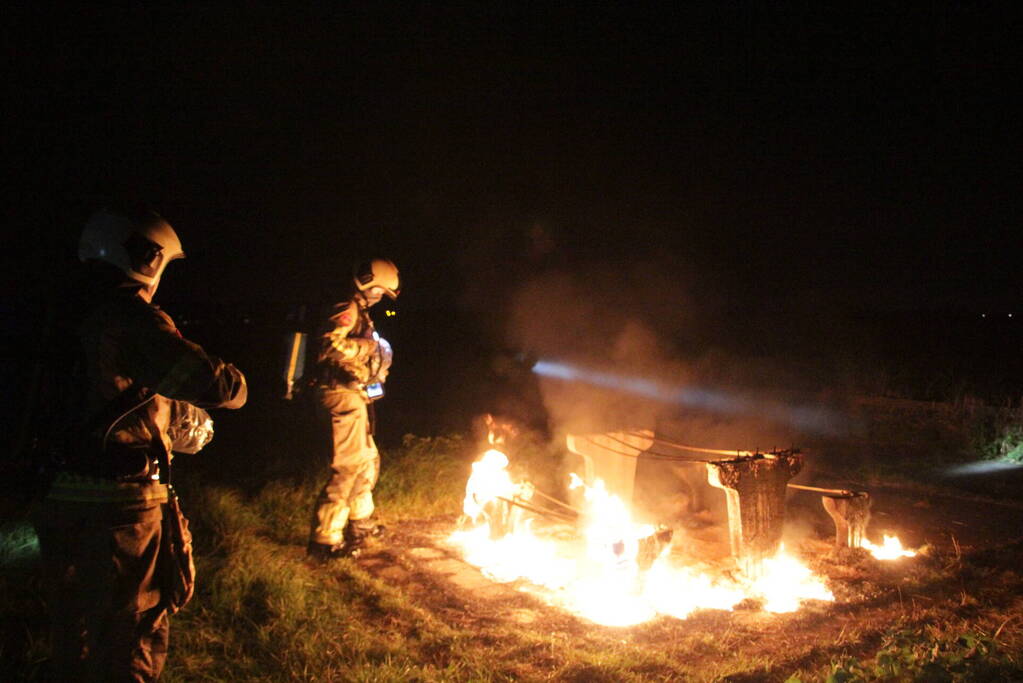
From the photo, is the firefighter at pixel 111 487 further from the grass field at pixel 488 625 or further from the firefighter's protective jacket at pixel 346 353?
the firefighter's protective jacket at pixel 346 353

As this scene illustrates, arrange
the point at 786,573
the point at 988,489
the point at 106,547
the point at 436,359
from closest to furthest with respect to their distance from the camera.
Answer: the point at 106,547
the point at 786,573
the point at 988,489
the point at 436,359

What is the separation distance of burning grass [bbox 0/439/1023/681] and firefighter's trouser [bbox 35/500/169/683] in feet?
4.42

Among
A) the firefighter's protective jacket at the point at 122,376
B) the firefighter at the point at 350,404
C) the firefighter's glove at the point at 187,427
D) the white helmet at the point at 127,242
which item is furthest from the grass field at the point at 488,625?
the white helmet at the point at 127,242

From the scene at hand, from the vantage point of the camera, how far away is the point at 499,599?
18.6 ft

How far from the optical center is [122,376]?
9.82 feet

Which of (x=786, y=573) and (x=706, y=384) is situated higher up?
(x=706, y=384)

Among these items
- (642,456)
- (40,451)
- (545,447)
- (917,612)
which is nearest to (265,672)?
(40,451)

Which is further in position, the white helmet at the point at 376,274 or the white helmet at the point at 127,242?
the white helmet at the point at 376,274

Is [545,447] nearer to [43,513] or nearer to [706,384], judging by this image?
[706,384]

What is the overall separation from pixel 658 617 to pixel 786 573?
1.60 meters

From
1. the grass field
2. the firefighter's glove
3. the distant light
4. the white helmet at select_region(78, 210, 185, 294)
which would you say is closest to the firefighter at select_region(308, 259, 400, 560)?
the grass field

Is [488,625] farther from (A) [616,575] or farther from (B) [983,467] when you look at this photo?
(B) [983,467]

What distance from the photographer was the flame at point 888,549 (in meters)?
6.55

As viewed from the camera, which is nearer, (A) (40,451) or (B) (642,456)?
(A) (40,451)
